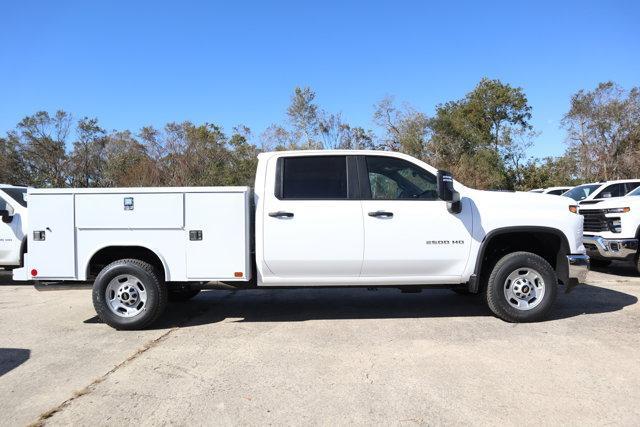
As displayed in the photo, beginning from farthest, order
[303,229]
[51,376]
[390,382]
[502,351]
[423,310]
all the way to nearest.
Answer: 1. [423,310]
2. [303,229]
3. [502,351]
4. [51,376]
5. [390,382]

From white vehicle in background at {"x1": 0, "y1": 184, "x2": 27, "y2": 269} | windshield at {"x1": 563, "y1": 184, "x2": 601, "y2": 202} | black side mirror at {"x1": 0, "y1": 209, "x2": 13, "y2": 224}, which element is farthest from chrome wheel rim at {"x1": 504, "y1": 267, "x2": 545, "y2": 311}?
windshield at {"x1": 563, "y1": 184, "x2": 601, "y2": 202}

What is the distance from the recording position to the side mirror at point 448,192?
5561mm

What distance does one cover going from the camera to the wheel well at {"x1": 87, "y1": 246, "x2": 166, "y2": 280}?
19.9 ft

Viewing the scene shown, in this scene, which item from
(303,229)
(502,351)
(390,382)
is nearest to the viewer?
(390,382)

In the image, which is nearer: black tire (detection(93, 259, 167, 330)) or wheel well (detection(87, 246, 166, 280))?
black tire (detection(93, 259, 167, 330))

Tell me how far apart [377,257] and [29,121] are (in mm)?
38897

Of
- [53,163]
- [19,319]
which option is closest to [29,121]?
[53,163]

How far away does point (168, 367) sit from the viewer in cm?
474

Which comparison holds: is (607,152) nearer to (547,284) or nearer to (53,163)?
(547,284)

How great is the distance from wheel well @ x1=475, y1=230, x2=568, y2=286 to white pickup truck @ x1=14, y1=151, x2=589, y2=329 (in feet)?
0.28

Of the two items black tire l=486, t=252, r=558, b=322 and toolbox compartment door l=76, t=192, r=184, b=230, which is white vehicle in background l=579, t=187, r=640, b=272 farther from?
toolbox compartment door l=76, t=192, r=184, b=230

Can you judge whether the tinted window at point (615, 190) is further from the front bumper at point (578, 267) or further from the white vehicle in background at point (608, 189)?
the front bumper at point (578, 267)

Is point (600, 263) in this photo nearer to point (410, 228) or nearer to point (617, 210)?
point (617, 210)

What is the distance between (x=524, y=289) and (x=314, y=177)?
9.36 ft
